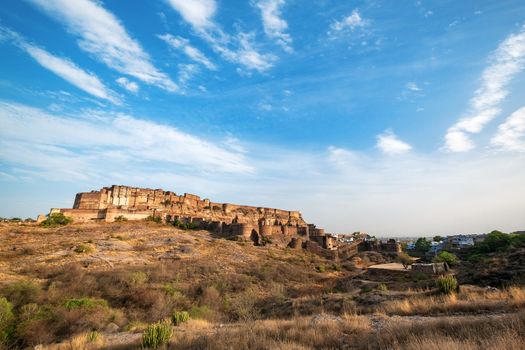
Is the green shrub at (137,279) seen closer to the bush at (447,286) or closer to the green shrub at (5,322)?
the green shrub at (5,322)

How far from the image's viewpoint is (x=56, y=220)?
124ft

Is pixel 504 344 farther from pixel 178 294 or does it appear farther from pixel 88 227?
pixel 88 227

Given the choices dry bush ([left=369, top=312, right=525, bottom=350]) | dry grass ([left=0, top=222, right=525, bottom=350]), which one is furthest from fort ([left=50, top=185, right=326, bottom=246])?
dry bush ([left=369, top=312, right=525, bottom=350])

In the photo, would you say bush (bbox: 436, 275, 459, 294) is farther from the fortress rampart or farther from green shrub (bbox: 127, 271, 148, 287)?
the fortress rampart

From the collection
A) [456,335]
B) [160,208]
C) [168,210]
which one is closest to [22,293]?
[456,335]

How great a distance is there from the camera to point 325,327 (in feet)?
21.3

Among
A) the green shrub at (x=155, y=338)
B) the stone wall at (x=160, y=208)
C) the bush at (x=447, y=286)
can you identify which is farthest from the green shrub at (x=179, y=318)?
the stone wall at (x=160, y=208)

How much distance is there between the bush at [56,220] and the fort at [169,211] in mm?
1140

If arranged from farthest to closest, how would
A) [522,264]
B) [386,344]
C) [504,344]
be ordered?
[522,264] → [386,344] → [504,344]

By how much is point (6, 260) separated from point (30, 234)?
37.0 feet

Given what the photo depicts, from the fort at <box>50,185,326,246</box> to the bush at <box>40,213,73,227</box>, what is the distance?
1140mm

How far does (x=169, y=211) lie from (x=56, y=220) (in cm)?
1762

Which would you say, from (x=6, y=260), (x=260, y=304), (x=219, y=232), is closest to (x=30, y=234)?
(x=6, y=260)

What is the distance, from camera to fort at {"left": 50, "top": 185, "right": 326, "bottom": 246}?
4406cm
